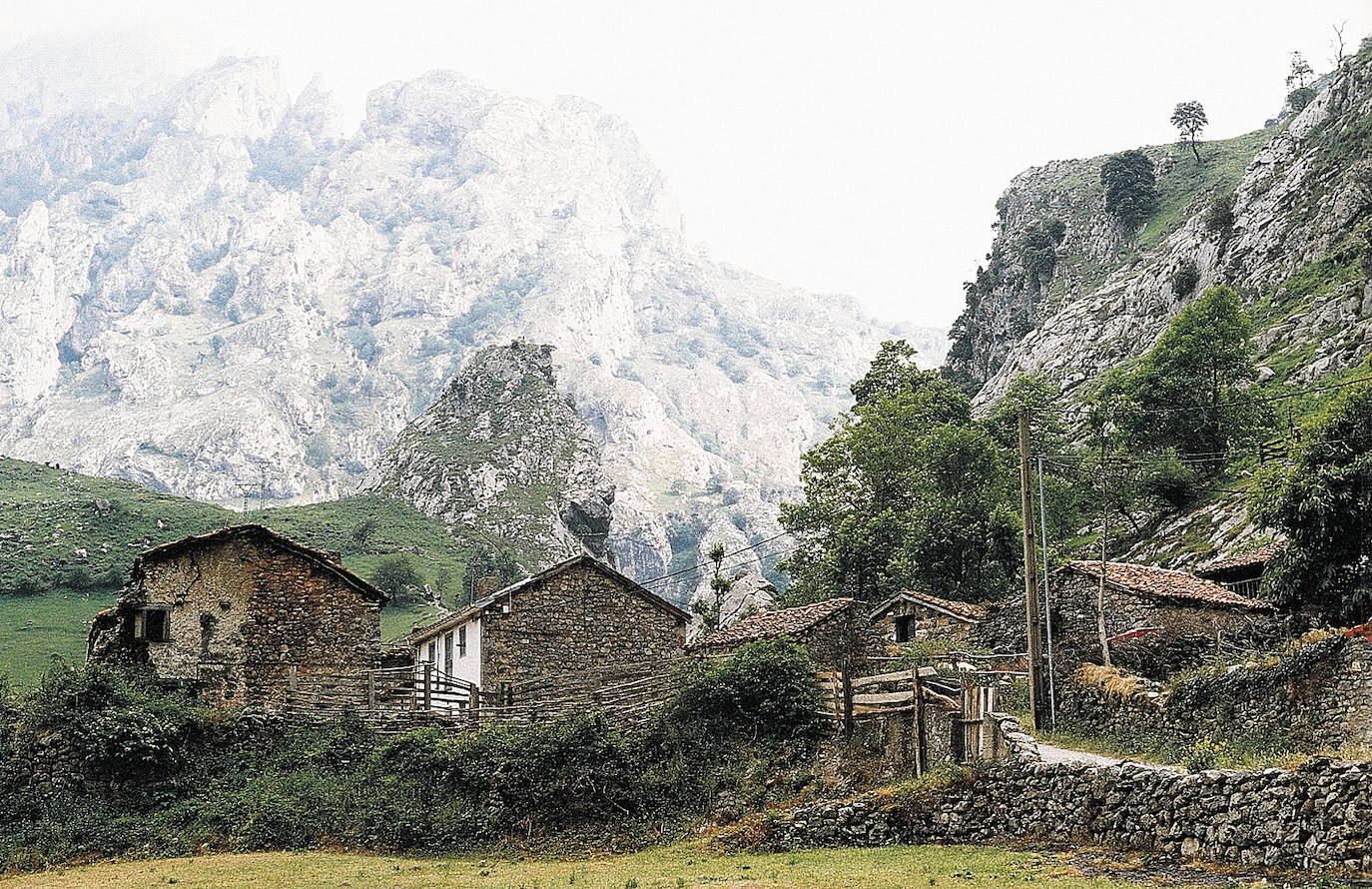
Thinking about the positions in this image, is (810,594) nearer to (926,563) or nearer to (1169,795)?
(926,563)

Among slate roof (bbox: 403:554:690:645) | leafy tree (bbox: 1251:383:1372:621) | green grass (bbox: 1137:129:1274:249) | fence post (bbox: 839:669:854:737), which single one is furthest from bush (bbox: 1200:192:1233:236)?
fence post (bbox: 839:669:854:737)

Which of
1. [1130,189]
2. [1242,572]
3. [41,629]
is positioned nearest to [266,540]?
[41,629]

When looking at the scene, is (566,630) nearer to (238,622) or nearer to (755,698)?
(238,622)

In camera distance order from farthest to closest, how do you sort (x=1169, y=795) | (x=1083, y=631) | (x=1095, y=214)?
(x=1095, y=214) → (x=1083, y=631) → (x=1169, y=795)

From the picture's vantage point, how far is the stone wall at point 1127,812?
50.2 ft

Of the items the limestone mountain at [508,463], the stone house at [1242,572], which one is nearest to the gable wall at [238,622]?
the stone house at [1242,572]

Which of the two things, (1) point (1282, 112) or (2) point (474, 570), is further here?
(1) point (1282, 112)

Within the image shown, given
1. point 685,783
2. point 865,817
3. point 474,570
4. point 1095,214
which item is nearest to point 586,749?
point 685,783

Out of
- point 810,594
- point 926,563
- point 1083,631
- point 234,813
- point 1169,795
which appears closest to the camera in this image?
point 1169,795

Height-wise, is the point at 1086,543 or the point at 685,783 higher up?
the point at 1086,543

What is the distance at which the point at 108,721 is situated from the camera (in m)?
33.2

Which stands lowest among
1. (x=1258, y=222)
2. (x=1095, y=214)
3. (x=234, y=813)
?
(x=234, y=813)

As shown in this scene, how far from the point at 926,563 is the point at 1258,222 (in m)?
66.8

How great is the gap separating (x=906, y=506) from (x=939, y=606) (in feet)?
63.2
